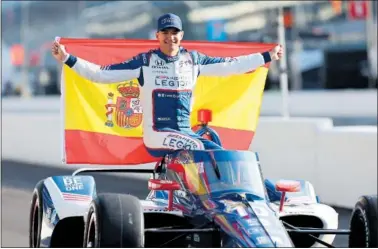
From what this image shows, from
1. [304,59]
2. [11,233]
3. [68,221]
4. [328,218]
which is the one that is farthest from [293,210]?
[304,59]

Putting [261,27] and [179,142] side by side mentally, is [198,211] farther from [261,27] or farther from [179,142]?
[261,27]

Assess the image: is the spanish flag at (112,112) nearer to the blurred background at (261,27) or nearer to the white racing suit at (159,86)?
the white racing suit at (159,86)

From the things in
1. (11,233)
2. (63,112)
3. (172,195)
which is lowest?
(11,233)

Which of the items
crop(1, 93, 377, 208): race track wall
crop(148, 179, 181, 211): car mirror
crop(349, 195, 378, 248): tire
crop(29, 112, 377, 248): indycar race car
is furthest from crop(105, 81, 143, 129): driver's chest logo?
crop(1, 93, 377, 208): race track wall

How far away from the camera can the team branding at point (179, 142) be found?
26.4 feet

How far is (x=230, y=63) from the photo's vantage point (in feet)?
29.5

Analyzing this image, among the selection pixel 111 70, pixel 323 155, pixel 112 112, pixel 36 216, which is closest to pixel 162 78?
pixel 111 70

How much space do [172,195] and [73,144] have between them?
2267 millimetres

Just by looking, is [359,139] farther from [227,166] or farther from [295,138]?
[227,166]

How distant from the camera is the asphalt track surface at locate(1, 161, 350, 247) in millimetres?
10819

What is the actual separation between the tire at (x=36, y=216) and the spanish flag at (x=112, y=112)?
2.44ft

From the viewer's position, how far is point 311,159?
46.6 ft

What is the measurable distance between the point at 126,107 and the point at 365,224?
2.93 meters

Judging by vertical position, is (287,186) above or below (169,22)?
below
